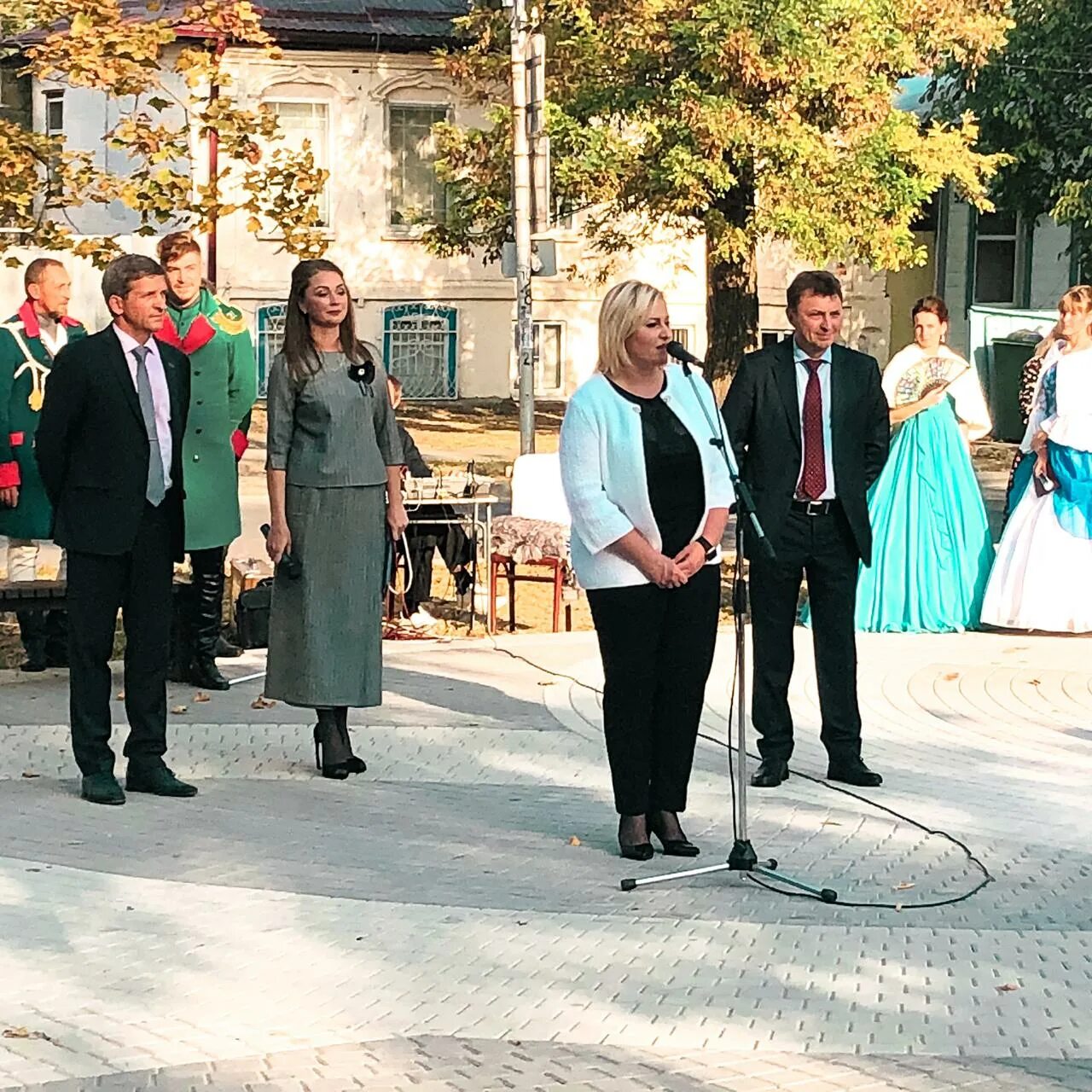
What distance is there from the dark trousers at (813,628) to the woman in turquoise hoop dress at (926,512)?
13.6 ft

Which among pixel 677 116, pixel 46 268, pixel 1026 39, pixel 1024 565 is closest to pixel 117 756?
pixel 46 268

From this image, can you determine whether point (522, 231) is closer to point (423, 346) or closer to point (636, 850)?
point (636, 850)

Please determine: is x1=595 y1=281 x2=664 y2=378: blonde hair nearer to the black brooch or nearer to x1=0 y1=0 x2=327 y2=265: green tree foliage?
the black brooch

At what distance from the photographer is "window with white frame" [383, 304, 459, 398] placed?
37312 millimetres

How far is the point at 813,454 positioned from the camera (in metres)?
8.88

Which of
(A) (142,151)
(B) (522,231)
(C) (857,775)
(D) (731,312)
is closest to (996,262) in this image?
(D) (731,312)

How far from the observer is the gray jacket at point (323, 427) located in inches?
345

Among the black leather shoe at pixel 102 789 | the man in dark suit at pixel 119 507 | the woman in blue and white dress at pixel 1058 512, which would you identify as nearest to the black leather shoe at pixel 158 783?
the man in dark suit at pixel 119 507

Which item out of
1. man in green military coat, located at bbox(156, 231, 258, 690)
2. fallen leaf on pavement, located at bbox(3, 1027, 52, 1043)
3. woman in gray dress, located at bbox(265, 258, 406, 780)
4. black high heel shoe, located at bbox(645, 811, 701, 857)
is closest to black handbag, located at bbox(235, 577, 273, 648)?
man in green military coat, located at bbox(156, 231, 258, 690)

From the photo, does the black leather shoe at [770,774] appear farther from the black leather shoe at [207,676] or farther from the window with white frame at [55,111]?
the window with white frame at [55,111]

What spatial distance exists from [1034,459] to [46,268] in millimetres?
5953

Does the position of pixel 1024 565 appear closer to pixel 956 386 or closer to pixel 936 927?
pixel 956 386

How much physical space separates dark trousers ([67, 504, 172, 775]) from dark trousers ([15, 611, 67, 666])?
3138 millimetres

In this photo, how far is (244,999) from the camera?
5.87 m
